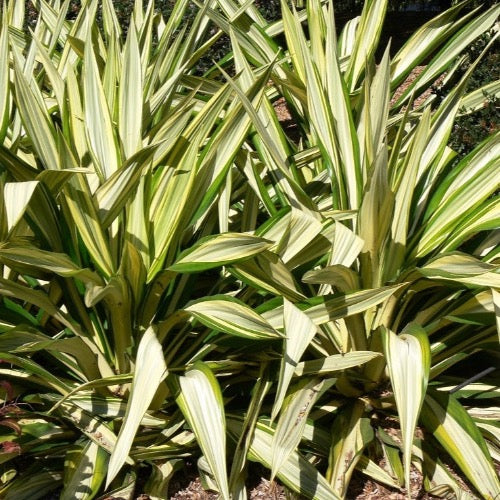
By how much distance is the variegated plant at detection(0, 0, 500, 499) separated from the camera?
2.00 m

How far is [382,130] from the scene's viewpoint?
8.02 ft

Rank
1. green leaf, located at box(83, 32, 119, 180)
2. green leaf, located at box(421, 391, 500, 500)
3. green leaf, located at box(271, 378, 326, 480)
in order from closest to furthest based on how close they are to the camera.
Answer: green leaf, located at box(271, 378, 326, 480) < green leaf, located at box(421, 391, 500, 500) < green leaf, located at box(83, 32, 119, 180)

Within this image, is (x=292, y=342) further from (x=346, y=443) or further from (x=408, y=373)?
(x=346, y=443)

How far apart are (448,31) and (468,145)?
0.46 meters

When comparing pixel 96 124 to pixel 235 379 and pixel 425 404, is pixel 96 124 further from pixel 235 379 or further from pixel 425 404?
pixel 425 404

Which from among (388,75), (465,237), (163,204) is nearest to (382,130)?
(388,75)

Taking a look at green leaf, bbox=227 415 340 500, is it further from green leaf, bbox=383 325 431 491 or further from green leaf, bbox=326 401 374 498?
green leaf, bbox=383 325 431 491

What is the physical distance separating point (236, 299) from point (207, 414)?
296 mm

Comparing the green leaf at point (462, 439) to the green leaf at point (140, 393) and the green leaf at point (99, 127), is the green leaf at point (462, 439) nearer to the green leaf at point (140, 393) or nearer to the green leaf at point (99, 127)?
the green leaf at point (140, 393)

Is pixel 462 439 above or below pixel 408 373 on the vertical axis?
below

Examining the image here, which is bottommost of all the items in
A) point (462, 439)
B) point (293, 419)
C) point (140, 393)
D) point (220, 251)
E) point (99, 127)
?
point (462, 439)

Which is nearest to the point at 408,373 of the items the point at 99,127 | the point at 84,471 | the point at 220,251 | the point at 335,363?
the point at 335,363

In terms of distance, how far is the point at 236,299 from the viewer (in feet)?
6.74

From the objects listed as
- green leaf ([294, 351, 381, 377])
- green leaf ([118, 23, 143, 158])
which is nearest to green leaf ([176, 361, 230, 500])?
green leaf ([294, 351, 381, 377])
